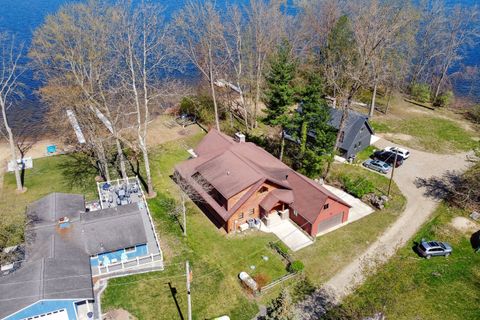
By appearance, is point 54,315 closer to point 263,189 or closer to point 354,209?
point 263,189

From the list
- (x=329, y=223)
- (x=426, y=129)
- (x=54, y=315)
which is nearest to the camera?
(x=54, y=315)

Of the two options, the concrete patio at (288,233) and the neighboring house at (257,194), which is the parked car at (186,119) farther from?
the concrete patio at (288,233)

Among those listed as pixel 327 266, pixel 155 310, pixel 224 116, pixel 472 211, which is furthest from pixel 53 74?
pixel 472 211

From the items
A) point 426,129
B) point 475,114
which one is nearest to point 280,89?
point 426,129

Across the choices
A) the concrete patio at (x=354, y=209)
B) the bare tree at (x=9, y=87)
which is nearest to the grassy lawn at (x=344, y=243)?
the concrete patio at (x=354, y=209)

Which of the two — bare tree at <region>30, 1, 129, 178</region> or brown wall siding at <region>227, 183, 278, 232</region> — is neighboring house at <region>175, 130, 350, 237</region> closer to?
brown wall siding at <region>227, 183, 278, 232</region>

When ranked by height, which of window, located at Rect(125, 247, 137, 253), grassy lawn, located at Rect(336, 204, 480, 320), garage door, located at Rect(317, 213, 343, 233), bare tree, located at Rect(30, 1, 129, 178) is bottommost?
grassy lawn, located at Rect(336, 204, 480, 320)

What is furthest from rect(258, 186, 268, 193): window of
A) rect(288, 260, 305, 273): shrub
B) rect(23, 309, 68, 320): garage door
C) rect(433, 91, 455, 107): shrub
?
rect(433, 91, 455, 107): shrub
